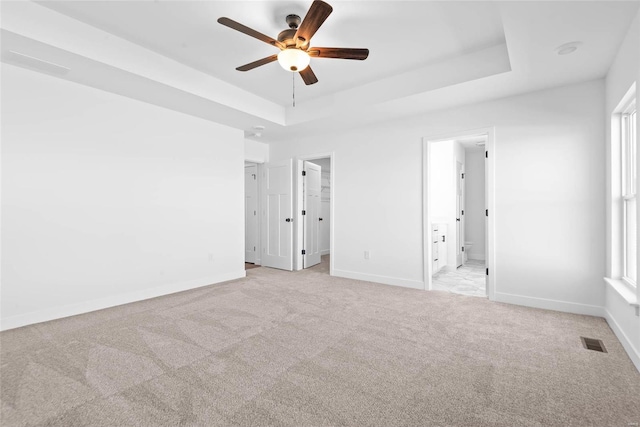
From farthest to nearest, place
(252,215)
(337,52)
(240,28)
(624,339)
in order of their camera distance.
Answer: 1. (252,215)
2. (337,52)
3. (624,339)
4. (240,28)

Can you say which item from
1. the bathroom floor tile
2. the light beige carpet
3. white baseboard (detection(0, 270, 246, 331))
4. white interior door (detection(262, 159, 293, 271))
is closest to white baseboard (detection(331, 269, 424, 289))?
the bathroom floor tile

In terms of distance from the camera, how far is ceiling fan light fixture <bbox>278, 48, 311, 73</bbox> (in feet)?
8.48

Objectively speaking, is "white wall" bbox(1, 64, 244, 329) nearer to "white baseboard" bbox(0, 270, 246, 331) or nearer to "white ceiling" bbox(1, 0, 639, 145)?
"white baseboard" bbox(0, 270, 246, 331)

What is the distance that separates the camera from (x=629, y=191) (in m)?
2.80

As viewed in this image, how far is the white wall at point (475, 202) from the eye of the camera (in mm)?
7129

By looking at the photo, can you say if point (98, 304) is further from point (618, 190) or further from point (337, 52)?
point (618, 190)

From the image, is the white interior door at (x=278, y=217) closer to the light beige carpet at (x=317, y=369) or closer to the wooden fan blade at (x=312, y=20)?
the light beige carpet at (x=317, y=369)

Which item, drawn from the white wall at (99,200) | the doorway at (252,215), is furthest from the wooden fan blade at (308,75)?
the doorway at (252,215)

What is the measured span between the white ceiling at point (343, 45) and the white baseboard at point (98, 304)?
8.06 ft

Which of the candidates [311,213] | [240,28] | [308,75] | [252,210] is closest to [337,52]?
[308,75]

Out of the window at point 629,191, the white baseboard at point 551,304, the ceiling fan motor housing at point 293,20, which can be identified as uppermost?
the ceiling fan motor housing at point 293,20

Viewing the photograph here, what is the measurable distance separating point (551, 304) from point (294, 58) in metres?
3.77

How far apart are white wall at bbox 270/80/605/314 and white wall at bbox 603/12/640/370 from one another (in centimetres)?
17

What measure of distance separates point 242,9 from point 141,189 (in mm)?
2600
